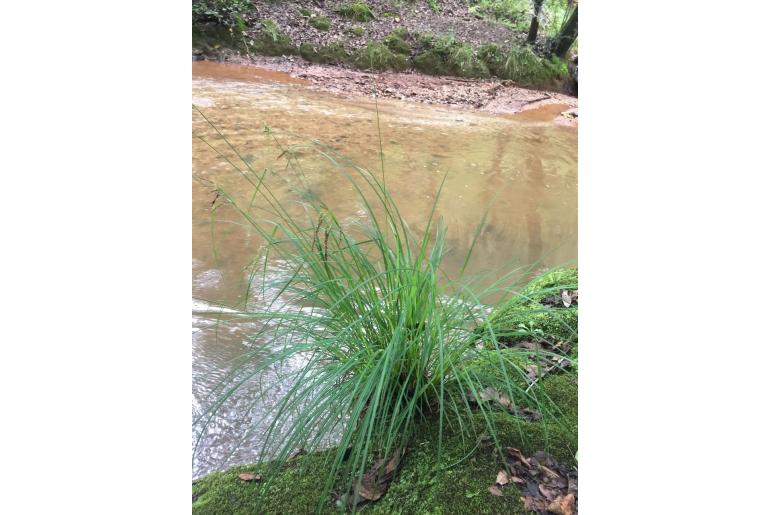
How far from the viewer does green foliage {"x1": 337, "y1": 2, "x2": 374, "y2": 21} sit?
1883mm

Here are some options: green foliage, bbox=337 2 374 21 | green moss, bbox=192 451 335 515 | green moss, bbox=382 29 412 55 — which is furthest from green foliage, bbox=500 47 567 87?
green moss, bbox=192 451 335 515

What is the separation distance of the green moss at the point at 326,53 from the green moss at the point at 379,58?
6cm

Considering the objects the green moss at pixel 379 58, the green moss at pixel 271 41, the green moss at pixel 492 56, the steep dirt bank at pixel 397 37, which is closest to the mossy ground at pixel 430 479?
the steep dirt bank at pixel 397 37

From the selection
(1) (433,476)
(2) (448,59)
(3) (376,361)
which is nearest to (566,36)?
(2) (448,59)

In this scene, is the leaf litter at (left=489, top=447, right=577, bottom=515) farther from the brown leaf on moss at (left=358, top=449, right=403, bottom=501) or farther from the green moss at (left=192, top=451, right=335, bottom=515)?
the green moss at (left=192, top=451, right=335, bottom=515)

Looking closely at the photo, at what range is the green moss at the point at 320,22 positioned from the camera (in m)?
1.96

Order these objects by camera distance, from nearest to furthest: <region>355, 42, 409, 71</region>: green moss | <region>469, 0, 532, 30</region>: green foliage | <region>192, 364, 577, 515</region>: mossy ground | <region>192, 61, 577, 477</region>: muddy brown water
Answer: <region>192, 364, 577, 515</region>: mossy ground, <region>192, 61, 577, 477</region>: muddy brown water, <region>469, 0, 532, 30</region>: green foliage, <region>355, 42, 409, 71</region>: green moss

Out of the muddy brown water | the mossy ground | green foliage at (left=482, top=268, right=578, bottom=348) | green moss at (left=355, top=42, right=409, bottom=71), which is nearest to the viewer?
the mossy ground

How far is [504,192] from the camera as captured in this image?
7.45 feet

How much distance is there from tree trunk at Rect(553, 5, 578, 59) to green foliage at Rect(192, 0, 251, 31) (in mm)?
1117
